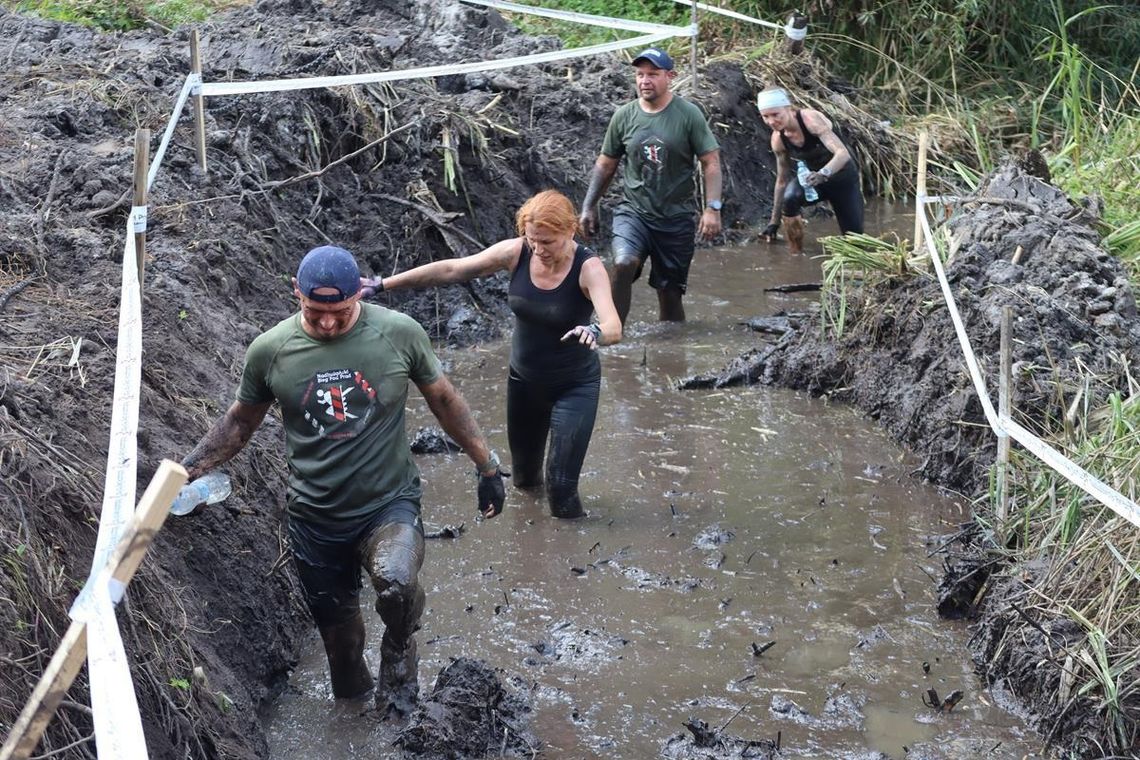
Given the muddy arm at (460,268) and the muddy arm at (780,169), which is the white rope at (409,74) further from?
the muddy arm at (460,268)

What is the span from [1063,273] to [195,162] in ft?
19.6

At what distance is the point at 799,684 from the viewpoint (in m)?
5.96

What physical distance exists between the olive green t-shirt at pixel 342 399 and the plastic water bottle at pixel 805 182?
21.8 feet

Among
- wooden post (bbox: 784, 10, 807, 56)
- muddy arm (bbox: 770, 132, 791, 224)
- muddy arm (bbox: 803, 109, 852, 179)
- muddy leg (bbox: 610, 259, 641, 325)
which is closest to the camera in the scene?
muddy leg (bbox: 610, 259, 641, 325)

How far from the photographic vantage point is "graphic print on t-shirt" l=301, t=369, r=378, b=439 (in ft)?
17.2

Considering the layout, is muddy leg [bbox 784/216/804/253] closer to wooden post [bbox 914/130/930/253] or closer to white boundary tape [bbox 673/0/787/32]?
wooden post [bbox 914/130/930/253]

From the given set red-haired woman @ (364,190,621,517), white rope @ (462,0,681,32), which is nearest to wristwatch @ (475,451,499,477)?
red-haired woman @ (364,190,621,517)

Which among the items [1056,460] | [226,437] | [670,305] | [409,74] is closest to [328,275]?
[226,437]

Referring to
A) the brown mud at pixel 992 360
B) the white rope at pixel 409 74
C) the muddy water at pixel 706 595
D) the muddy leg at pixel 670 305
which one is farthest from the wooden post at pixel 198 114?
the brown mud at pixel 992 360

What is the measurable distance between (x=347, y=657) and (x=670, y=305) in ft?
19.9

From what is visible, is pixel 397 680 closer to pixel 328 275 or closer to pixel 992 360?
pixel 328 275

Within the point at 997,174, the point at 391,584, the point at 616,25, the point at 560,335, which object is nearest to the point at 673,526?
the point at 560,335

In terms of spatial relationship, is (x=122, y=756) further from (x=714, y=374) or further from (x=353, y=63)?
(x=353, y=63)

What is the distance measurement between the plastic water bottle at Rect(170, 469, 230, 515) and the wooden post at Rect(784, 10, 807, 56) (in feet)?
39.4
